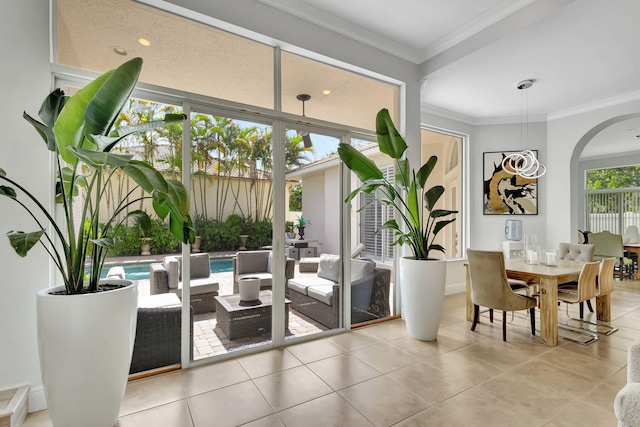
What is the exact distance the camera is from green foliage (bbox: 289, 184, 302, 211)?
3.34 meters

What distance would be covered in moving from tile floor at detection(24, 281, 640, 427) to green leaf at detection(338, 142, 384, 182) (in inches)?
71.3

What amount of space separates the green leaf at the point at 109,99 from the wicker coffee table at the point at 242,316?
1.84m

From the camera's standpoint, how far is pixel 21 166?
2.14 m

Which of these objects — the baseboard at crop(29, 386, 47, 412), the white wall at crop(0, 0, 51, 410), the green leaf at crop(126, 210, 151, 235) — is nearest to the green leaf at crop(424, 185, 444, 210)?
the green leaf at crop(126, 210, 151, 235)

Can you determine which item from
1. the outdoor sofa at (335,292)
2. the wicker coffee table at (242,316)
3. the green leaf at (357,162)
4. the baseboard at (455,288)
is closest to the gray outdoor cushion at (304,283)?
the outdoor sofa at (335,292)

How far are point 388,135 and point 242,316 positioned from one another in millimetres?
2396

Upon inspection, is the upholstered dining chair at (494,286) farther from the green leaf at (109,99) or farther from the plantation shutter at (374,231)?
the green leaf at (109,99)

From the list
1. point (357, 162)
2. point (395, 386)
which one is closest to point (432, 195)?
point (357, 162)

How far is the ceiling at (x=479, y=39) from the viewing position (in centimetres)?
266

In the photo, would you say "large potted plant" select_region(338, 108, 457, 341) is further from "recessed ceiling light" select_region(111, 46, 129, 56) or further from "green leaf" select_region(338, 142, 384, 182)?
"recessed ceiling light" select_region(111, 46, 129, 56)

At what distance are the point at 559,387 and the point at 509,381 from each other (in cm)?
35

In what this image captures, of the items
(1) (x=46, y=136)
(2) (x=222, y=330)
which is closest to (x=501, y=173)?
(2) (x=222, y=330)

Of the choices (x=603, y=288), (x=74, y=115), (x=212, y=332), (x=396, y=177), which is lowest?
(x=212, y=332)

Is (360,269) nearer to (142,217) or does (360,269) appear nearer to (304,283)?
(304,283)
